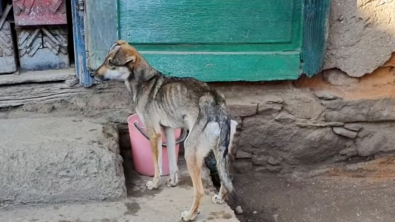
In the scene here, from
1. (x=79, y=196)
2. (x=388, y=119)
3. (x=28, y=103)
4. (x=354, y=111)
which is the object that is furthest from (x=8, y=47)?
(x=388, y=119)

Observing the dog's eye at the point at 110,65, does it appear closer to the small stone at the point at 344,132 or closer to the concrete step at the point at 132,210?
the concrete step at the point at 132,210

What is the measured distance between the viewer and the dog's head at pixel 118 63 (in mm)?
3861

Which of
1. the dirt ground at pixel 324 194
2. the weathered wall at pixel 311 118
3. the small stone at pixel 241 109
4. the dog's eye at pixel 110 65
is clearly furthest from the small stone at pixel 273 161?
the dog's eye at pixel 110 65

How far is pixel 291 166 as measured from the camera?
5.15 meters

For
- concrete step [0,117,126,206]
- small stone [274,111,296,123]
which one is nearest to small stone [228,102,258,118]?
small stone [274,111,296,123]

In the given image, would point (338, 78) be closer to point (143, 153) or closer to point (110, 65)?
point (143, 153)

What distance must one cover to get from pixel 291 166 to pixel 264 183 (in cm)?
29

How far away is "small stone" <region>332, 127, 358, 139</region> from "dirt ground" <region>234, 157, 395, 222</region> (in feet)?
0.94

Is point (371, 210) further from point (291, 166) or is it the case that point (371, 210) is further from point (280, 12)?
point (280, 12)

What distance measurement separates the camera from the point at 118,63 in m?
3.87

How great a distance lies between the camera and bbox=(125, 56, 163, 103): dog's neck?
400 centimetres

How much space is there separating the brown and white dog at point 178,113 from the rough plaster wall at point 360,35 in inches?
58.9

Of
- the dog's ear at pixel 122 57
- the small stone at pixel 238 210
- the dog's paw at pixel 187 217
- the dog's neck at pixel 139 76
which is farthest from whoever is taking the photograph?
the small stone at pixel 238 210

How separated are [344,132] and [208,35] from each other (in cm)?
145
